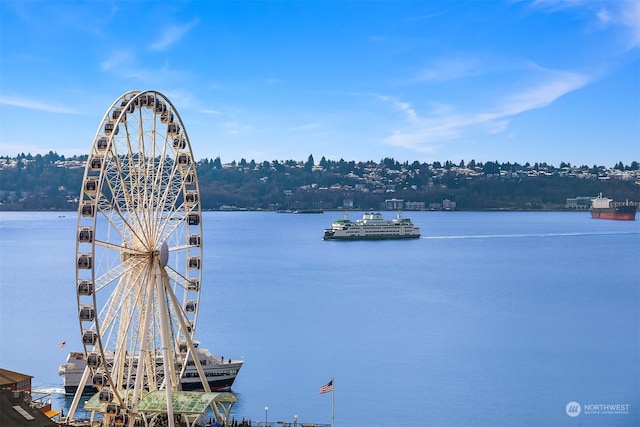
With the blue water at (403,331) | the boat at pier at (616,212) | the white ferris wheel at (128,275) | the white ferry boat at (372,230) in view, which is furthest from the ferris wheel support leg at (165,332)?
the boat at pier at (616,212)

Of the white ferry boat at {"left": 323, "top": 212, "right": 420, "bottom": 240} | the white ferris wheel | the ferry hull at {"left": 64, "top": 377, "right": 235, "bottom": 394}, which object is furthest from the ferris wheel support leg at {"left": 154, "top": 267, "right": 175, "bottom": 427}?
the white ferry boat at {"left": 323, "top": 212, "right": 420, "bottom": 240}

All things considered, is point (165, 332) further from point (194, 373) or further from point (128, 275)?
point (194, 373)

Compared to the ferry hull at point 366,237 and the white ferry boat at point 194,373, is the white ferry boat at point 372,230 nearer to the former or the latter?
the ferry hull at point 366,237

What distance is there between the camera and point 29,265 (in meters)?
85.4

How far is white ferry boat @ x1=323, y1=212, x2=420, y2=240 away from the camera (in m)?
118

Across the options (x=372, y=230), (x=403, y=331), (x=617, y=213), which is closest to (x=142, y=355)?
(x=403, y=331)

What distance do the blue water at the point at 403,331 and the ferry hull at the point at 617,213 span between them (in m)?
84.4

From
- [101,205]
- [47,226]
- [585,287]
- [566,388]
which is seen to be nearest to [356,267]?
[585,287]

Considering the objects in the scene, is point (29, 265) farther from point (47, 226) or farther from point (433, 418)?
point (47, 226)

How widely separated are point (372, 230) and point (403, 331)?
69255 millimetres

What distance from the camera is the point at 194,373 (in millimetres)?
34812

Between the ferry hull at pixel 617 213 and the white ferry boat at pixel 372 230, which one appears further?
the ferry hull at pixel 617 213

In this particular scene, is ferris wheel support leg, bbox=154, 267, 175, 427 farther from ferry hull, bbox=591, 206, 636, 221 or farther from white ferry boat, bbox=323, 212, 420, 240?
ferry hull, bbox=591, 206, 636, 221

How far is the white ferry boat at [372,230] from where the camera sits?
118m
